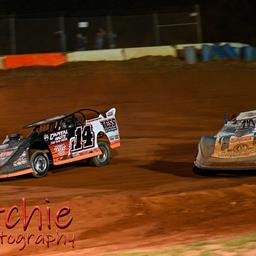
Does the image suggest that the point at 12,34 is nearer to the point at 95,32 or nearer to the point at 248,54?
the point at 95,32

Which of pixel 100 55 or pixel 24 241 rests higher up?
pixel 100 55

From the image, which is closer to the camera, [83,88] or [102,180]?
[102,180]

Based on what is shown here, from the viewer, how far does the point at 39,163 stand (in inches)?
606

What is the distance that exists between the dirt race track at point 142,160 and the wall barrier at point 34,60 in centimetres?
43

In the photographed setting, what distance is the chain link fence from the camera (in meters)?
31.1

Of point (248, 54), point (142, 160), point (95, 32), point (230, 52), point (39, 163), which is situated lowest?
point (142, 160)

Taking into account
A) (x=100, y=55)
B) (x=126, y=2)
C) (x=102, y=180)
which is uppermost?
(x=126, y=2)

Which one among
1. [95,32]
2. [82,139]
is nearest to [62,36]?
[95,32]

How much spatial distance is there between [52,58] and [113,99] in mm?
4869

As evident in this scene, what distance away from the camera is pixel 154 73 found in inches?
1155

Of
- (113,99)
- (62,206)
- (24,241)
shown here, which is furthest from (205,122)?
(24,241)

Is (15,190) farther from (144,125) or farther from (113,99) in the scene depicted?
(113,99)

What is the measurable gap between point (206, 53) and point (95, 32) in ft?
17.3

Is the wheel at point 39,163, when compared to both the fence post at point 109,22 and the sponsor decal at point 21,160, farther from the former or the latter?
the fence post at point 109,22
